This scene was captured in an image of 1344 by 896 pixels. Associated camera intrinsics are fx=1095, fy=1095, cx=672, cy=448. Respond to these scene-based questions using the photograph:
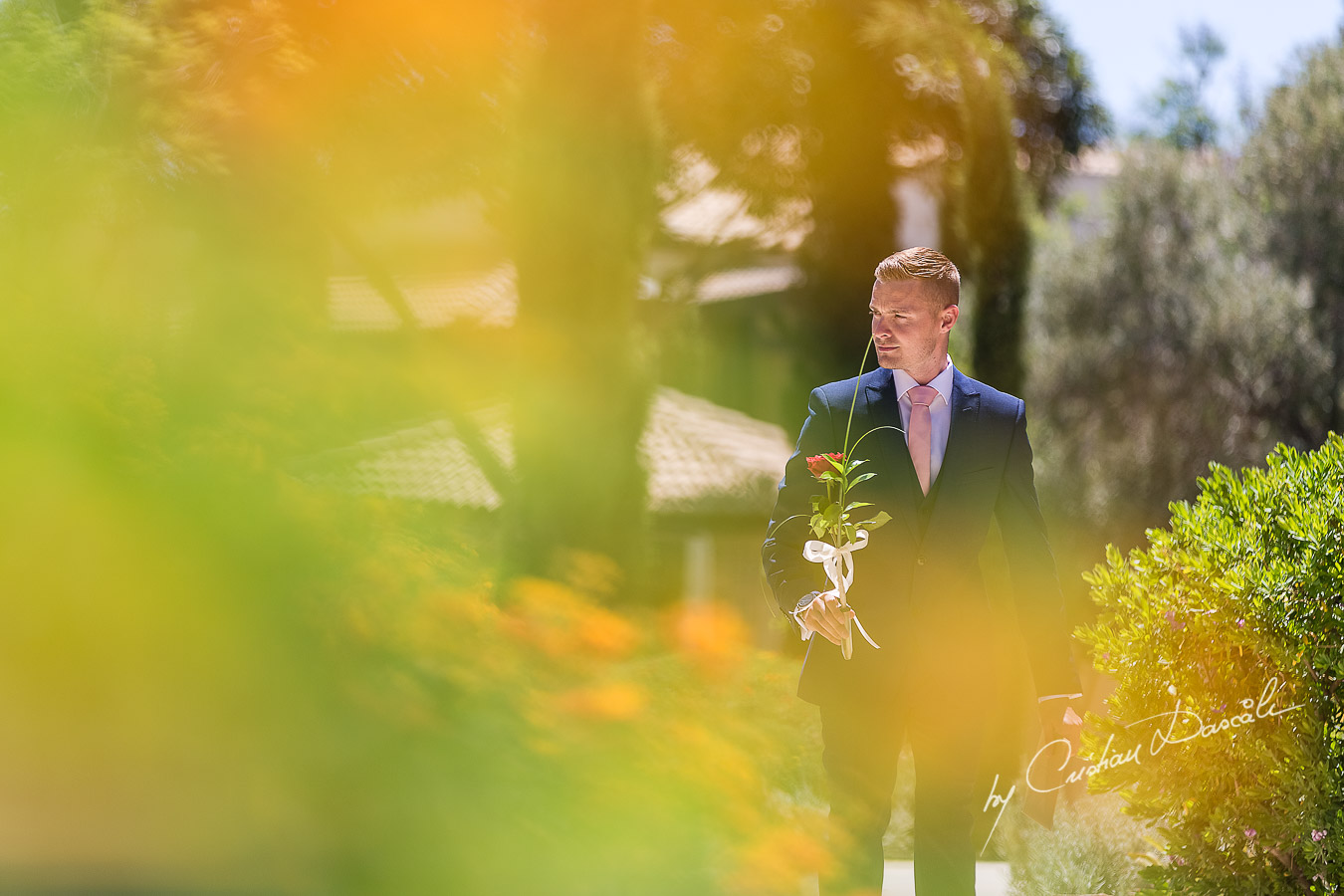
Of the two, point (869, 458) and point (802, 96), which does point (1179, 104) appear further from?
point (869, 458)

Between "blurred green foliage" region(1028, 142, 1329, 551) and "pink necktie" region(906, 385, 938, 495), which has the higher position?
"blurred green foliage" region(1028, 142, 1329, 551)

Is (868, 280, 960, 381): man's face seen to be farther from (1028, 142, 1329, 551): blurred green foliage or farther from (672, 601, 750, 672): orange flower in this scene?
(1028, 142, 1329, 551): blurred green foliage

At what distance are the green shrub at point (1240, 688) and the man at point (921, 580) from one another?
150 cm

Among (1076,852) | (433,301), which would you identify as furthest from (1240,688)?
(433,301)

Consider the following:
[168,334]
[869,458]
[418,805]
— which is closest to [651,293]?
[168,334]

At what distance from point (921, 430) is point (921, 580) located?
506 millimetres

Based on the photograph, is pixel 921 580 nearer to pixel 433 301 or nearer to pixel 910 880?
pixel 910 880

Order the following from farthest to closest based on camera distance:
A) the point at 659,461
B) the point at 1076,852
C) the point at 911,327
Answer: the point at 659,461 → the point at 1076,852 → the point at 911,327

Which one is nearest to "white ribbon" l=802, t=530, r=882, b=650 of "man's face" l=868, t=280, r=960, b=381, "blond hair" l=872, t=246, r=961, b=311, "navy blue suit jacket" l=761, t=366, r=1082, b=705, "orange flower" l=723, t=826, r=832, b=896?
"navy blue suit jacket" l=761, t=366, r=1082, b=705

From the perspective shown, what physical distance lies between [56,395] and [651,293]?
1249 centimetres

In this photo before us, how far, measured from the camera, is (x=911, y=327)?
373 centimetres

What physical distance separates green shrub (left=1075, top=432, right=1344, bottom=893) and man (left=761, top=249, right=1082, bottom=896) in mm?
1500

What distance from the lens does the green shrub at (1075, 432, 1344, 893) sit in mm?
4742

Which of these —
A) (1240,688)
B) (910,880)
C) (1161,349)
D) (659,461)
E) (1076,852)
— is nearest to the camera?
(1240,688)
